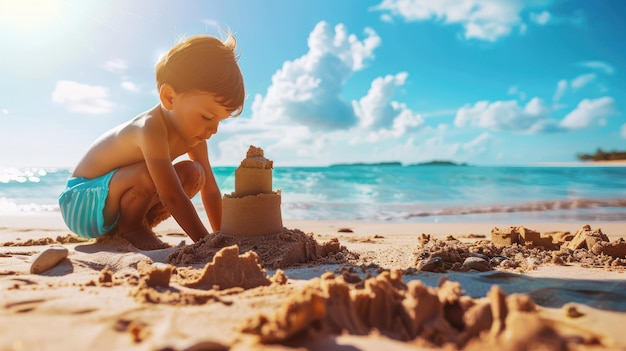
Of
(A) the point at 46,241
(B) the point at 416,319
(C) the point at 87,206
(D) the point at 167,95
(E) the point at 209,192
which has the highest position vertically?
(D) the point at 167,95

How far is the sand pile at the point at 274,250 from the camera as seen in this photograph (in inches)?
107

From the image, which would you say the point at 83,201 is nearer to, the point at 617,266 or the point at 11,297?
the point at 11,297

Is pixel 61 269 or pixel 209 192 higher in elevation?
pixel 209 192

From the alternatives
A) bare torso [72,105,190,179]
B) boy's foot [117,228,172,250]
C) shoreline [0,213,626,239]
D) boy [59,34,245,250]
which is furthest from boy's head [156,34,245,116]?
shoreline [0,213,626,239]

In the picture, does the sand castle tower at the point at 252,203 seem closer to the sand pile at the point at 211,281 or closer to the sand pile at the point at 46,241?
the sand pile at the point at 211,281

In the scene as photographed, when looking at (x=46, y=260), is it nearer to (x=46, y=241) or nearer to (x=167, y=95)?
(x=167, y=95)

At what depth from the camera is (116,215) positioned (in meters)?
3.54

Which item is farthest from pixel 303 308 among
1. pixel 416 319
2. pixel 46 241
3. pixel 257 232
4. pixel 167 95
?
pixel 46 241

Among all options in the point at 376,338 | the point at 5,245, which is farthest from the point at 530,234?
the point at 5,245

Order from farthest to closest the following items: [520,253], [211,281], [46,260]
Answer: [520,253], [46,260], [211,281]

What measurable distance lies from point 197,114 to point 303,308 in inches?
95.5

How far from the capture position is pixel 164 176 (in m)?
3.26

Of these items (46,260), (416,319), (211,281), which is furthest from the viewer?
(46,260)

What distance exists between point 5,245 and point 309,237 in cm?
265
